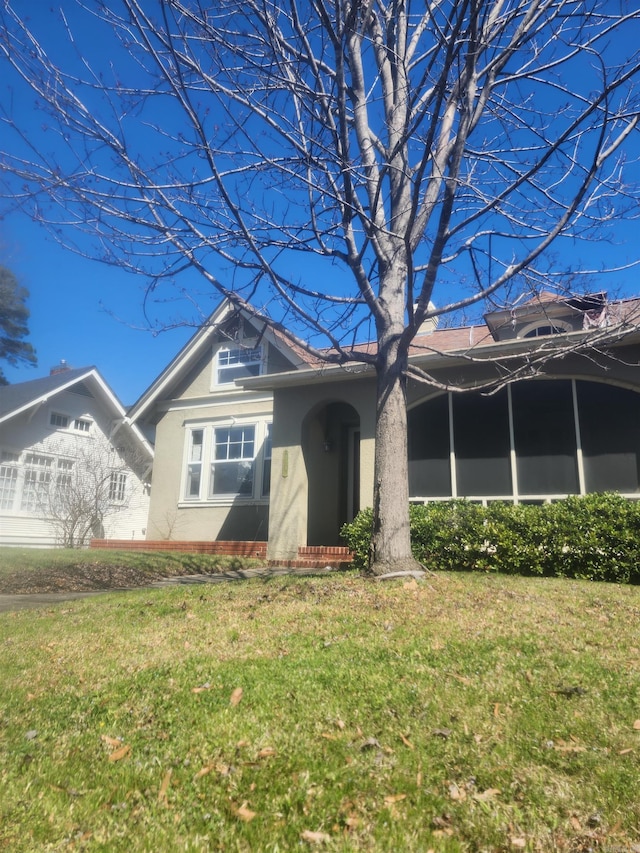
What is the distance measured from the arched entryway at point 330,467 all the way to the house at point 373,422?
34mm

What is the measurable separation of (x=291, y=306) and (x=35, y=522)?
603 inches

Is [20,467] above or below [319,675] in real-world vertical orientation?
above

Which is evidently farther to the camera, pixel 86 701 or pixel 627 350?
pixel 627 350

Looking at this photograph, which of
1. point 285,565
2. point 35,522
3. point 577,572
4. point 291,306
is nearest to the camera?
point 291,306

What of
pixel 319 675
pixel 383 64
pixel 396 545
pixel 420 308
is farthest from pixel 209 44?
pixel 319 675

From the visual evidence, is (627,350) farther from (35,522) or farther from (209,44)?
(35,522)

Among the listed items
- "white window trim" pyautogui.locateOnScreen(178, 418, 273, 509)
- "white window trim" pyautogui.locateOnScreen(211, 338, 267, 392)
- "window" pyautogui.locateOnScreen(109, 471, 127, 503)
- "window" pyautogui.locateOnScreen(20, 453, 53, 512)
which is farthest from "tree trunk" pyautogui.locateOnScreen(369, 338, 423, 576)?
"window" pyautogui.locateOnScreen(20, 453, 53, 512)

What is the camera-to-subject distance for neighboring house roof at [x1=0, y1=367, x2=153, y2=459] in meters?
18.9

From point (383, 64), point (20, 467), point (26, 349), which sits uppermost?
point (383, 64)

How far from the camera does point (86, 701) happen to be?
12.4 feet

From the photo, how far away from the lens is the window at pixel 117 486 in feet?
65.4

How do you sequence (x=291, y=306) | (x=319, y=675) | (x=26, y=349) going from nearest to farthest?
(x=319, y=675)
(x=291, y=306)
(x=26, y=349)

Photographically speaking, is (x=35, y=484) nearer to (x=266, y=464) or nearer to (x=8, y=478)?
(x=8, y=478)

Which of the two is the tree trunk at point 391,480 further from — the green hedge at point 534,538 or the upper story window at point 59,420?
the upper story window at point 59,420
